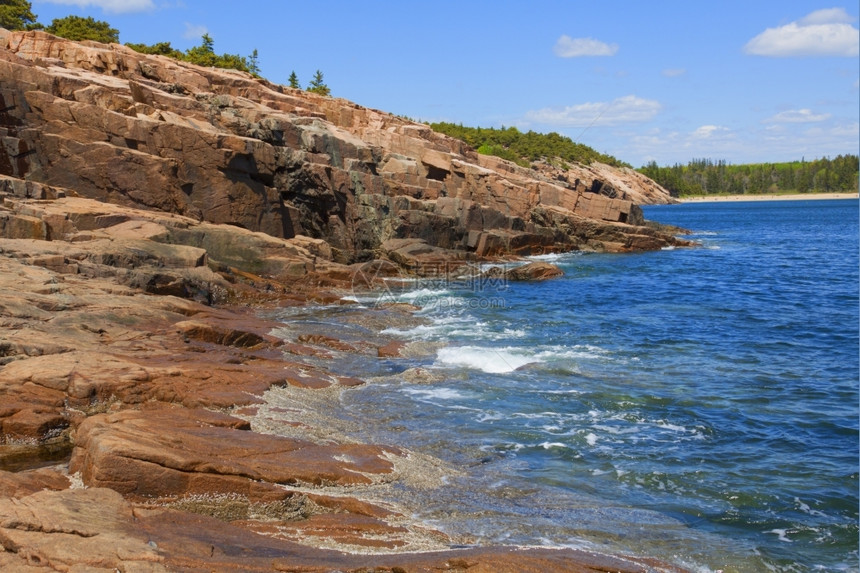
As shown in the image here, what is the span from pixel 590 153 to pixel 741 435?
149 meters

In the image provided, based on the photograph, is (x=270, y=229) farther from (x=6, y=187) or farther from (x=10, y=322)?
(x=10, y=322)

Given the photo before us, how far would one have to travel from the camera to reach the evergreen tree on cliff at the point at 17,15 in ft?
203

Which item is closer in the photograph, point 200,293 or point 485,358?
point 485,358

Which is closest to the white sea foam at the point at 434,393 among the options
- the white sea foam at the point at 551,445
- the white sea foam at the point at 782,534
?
the white sea foam at the point at 551,445

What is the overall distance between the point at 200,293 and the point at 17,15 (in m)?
52.9

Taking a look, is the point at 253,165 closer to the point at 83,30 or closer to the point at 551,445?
the point at 551,445

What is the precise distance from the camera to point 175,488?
31.2 feet

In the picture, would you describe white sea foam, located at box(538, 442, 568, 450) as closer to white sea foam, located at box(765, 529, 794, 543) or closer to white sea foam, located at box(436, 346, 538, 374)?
white sea foam, located at box(765, 529, 794, 543)

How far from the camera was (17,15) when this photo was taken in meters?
64.7

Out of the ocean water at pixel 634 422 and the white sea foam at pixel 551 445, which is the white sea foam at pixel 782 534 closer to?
the ocean water at pixel 634 422
